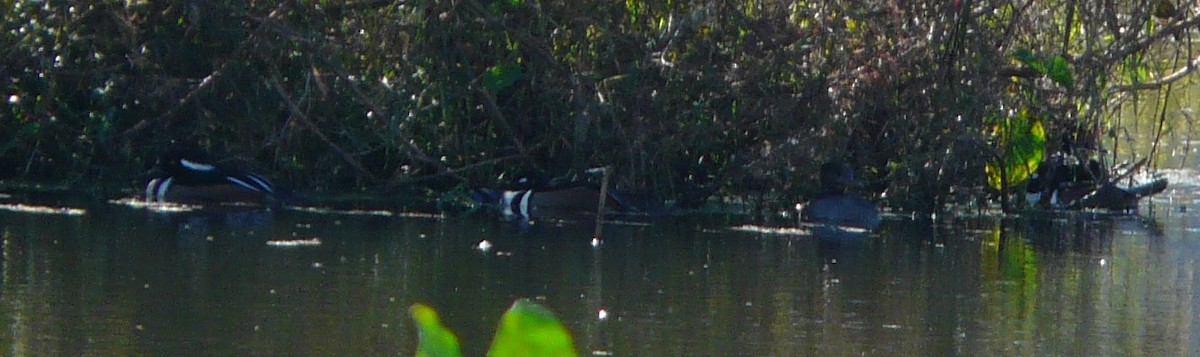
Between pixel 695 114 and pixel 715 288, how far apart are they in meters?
3.59

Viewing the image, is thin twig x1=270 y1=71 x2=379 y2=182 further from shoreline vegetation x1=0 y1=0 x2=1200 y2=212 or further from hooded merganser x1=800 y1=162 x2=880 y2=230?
hooded merganser x1=800 y1=162 x2=880 y2=230

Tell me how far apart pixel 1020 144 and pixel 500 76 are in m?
3.71

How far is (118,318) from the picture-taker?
281 inches

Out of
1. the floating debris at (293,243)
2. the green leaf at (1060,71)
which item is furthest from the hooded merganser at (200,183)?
the green leaf at (1060,71)

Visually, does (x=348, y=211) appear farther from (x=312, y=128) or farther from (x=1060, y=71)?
(x=1060, y=71)

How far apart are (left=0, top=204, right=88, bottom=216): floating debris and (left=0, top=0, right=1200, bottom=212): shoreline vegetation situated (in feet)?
3.79

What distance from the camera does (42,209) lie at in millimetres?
11422

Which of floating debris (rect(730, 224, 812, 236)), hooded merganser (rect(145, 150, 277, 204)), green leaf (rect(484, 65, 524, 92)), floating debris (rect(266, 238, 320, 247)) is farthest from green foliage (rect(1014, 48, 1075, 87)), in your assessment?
hooded merganser (rect(145, 150, 277, 204))

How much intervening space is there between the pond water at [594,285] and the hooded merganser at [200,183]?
18.7 inches

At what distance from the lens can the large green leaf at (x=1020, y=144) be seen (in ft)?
41.1

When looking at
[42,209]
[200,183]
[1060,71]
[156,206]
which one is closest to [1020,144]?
[1060,71]

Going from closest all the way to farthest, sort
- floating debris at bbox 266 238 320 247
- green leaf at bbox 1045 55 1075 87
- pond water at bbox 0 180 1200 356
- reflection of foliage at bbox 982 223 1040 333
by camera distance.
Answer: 1. pond water at bbox 0 180 1200 356
2. reflection of foliage at bbox 982 223 1040 333
3. floating debris at bbox 266 238 320 247
4. green leaf at bbox 1045 55 1075 87

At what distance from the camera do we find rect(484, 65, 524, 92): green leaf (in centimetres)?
1191

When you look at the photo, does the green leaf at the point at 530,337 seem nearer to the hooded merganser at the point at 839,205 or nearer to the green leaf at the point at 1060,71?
the green leaf at the point at 1060,71
